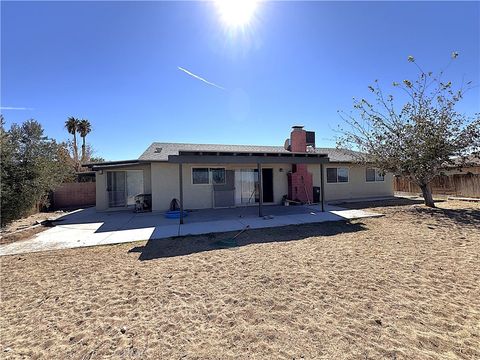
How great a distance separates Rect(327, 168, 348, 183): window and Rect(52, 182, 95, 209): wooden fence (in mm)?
15732

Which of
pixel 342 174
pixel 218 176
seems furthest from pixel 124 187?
pixel 342 174

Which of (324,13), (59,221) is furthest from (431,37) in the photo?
(59,221)

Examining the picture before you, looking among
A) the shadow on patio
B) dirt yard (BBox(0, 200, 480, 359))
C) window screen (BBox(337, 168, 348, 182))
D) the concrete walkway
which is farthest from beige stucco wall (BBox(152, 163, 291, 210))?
window screen (BBox(337, 168, 348, 182))

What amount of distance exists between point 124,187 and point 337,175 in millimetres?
12734

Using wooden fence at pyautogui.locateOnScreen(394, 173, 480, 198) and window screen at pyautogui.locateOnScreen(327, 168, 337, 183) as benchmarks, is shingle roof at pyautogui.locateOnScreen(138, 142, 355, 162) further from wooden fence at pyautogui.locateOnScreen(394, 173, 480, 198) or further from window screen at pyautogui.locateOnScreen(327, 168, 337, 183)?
wooden fence at pyautogui.locateOnScreen(394, 173, 480, 198)

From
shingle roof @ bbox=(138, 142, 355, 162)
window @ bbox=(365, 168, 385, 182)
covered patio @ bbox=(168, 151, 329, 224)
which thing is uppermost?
shingle roof @ bbox=(138, 142, 355, 162)

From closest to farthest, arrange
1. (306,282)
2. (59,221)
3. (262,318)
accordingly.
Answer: (262,318)
(306,282)
(59,221)

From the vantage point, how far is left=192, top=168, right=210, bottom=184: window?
1273 centimetres

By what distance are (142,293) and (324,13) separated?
922cm

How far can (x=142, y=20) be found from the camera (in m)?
7.57

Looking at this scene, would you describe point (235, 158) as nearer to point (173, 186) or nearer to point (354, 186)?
point (173, 186)

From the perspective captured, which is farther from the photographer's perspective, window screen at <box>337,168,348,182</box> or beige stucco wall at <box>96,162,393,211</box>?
window screen at <box>337,168,348,182</box>

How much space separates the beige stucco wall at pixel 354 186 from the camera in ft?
50.4

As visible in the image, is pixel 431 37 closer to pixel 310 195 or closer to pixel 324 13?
pixel 324 13
